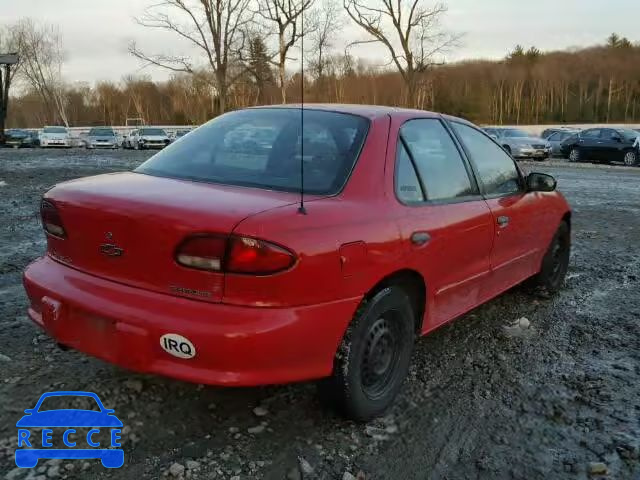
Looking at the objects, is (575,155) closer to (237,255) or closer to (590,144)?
(590,144)

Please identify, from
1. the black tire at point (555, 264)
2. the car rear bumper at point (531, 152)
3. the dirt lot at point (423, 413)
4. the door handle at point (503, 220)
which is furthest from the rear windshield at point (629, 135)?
the door handle at point (503, 220)

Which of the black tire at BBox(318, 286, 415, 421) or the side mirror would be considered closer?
the black tire at BBox(318, 286, 415, 421)

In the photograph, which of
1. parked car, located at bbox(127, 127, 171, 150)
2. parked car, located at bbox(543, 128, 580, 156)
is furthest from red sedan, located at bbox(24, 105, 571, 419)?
parked car, located at bbox(127, 127, 171, 150)

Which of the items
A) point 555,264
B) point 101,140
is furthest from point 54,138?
point 555,264

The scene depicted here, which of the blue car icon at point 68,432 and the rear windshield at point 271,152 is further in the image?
the rear windshield at point 271,152

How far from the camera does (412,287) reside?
3006 millimetres

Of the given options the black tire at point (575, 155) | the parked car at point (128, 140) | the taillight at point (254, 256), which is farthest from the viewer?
the parked car at point (128, 140)

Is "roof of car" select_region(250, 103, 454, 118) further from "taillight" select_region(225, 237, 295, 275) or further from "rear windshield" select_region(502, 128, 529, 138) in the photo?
"rear windshield" select_region(502, 128, 529, 138)

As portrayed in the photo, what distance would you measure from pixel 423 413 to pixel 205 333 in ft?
4.26

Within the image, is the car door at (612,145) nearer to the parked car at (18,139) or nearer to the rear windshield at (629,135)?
the rear windshield at (629,135)

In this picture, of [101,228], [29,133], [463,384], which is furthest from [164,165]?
[29,133]

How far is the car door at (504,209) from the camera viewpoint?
3740mm

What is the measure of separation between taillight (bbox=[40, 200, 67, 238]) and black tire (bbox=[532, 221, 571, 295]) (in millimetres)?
3604

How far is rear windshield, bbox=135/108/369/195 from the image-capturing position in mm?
2789
